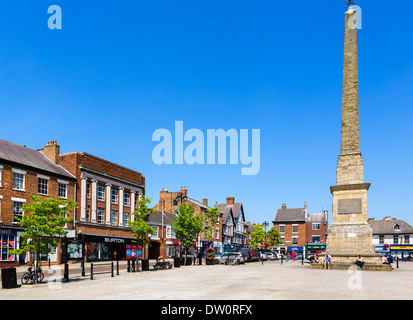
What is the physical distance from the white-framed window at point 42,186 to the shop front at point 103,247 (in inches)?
254

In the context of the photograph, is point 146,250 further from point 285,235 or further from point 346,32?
point 285,235

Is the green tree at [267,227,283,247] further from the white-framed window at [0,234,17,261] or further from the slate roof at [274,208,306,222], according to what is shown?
the white-framed window at [0,234,17,261]

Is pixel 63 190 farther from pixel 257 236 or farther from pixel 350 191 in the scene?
pixel 257 236

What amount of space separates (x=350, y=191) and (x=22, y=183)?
28920 millimetres

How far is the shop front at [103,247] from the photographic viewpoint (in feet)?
137

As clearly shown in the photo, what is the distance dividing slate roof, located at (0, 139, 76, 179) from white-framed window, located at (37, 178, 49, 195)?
106 cm

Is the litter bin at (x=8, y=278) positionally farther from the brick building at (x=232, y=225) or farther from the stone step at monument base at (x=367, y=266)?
the brick building at (x=232, y=225)

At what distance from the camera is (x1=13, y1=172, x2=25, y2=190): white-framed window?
114 feet

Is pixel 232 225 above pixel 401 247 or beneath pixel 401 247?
above

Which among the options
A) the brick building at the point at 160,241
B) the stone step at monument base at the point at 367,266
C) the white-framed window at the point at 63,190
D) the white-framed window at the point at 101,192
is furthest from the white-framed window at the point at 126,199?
the stone step at monument base at the point at 367,266

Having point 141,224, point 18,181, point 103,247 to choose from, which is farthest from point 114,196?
point 141,224

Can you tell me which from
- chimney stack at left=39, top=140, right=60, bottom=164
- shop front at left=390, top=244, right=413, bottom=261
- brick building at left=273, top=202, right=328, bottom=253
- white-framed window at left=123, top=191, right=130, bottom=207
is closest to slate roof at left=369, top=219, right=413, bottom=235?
shop front at left=390, top=244, right=413, bottom=261

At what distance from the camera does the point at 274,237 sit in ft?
276
